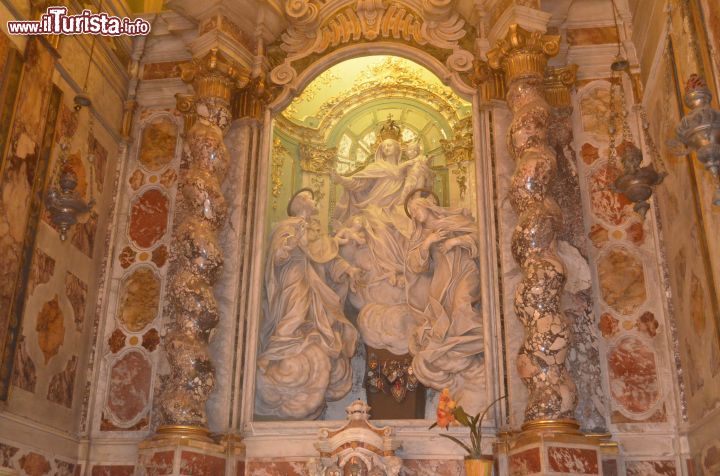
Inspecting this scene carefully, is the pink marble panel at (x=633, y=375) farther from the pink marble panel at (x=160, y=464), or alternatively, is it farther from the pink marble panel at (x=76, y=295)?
the pink marble panel at (x=76, y=295)

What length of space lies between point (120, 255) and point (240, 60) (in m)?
2.67

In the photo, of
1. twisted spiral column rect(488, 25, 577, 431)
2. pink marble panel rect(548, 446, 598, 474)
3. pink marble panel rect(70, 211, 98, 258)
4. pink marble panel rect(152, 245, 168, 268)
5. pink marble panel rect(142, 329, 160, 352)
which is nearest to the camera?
pink marble panel rect(548, 446, 598, 474)

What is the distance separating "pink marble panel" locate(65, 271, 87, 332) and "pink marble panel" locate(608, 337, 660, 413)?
5.56m

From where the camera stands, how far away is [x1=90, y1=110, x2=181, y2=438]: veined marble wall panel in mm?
8367

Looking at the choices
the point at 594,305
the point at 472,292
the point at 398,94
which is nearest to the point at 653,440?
the point at 594,305

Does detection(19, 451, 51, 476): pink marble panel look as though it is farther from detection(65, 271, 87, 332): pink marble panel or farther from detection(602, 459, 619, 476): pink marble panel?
detection(602, 459, 619, 476): pink marble panel

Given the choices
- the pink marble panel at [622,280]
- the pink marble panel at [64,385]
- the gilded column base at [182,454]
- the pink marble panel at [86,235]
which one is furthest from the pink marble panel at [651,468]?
the pink marble panel at [86,235]

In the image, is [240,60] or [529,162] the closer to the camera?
[529,162]

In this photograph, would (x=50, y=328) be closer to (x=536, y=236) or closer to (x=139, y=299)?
(x=139, y=299)

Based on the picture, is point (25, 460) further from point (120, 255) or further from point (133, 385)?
point (120, 255)

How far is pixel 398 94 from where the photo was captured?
33.5ft

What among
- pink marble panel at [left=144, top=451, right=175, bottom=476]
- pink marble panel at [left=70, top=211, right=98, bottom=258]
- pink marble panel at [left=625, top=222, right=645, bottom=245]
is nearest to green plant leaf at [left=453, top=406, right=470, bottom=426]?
pink marble panel at [left=144, top=451, right=175, bottom=476]

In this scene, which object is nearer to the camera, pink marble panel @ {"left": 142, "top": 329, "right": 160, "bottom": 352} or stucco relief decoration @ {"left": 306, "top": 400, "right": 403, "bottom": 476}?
stucco relief decoration @ {"left": 306, "top": 400, "right": 403, "bottom": 476}

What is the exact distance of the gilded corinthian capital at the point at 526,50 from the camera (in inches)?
328
